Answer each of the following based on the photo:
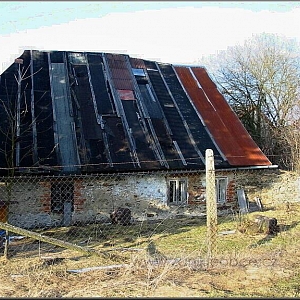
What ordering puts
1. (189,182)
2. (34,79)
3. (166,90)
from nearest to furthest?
1. (189,182)
2. (34,79)
3. (166,90)

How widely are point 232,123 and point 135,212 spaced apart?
6.46 m

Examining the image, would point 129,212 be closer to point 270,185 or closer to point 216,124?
point 216,124

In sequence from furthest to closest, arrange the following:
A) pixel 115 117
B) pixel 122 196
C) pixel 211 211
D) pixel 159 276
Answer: pixel 115 117 < pixel 122 196 < pixel 211 211 < pixel 159 276

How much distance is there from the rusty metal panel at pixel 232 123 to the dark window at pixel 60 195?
21.0ft

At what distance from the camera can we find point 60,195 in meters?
12.6

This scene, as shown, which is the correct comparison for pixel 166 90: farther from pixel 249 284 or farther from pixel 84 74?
pixel 249 284

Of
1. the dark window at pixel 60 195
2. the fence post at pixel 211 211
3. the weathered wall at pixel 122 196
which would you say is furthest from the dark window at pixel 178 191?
the fence post at pixel 211 211

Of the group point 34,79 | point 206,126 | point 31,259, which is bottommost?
point 31,259

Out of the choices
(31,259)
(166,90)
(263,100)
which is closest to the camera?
(31,259)

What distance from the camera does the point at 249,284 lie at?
521cm

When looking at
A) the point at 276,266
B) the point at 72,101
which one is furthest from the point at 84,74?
the point at 276,266

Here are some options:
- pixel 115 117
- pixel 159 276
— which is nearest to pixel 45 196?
pixel 115 117

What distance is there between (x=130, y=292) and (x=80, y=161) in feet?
26.8

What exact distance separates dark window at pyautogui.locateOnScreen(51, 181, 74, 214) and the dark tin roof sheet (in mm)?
638
